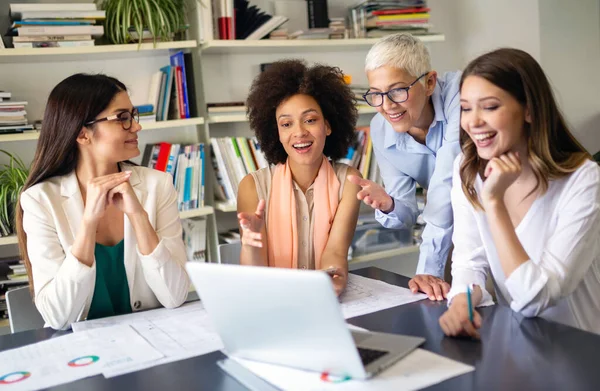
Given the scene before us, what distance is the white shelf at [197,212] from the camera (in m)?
3.04

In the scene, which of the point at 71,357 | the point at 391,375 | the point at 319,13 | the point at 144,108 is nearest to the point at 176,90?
the point at 144,108

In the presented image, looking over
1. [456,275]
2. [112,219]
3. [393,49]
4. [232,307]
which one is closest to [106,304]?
[112,219]

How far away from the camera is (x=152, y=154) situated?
3098 millimetres

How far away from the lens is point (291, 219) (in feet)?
7.17

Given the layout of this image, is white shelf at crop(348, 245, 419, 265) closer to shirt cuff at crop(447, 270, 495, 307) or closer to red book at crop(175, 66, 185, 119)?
red book at crop(175, 66, 185, 119)

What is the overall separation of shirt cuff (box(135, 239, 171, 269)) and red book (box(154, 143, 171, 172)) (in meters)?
1.28

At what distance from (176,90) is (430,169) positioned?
4.52 feet

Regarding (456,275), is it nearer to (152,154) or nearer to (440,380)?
(440,380)

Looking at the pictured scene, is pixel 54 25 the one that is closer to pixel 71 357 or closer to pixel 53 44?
pixel 53 44

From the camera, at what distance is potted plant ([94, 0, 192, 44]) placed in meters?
2.90

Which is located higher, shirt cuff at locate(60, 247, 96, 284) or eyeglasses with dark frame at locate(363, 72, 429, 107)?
eyeglasses with dark frame at locate(363, 72, 429, 107)

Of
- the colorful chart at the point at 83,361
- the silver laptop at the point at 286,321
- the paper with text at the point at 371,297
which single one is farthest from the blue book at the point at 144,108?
the silver laptop at the point at 286,321

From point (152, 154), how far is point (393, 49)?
1463 mm

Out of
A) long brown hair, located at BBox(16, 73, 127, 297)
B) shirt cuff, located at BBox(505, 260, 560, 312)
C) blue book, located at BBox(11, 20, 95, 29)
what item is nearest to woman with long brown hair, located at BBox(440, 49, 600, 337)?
shirt cuff, located at BBox(505, 260, 560, 312)
